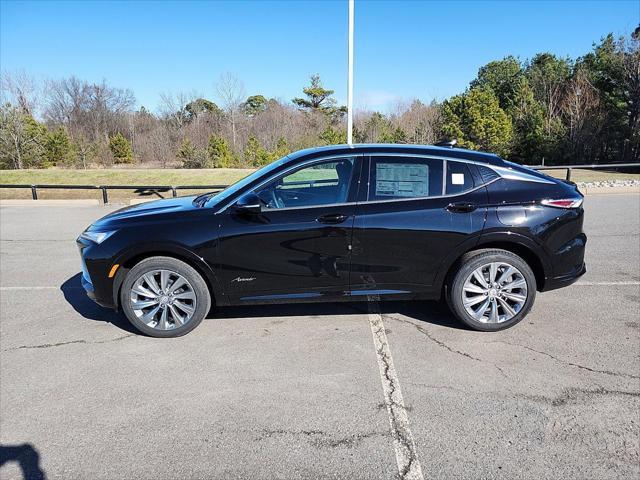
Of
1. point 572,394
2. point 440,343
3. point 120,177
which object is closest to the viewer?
point 572,394

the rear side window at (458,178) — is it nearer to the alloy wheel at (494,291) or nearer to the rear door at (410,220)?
the rear door at (410,220)

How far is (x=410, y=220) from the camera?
4.02 meters

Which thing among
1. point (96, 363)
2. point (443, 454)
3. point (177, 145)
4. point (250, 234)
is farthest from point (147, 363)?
point (177, 145)

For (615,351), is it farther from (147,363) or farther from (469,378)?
(147,363)

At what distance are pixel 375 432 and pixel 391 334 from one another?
57.2 inches

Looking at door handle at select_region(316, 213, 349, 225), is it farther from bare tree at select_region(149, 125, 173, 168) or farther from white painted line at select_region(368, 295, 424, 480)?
bare tree at select_region(149, 125, 173, 168)

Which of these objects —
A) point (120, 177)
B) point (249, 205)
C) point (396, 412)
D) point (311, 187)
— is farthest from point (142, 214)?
point (120, 177)

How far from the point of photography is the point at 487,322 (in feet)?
13.6

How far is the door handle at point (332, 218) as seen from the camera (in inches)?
156

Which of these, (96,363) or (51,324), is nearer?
(96,363)

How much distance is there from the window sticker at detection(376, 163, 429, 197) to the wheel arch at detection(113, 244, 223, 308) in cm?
173

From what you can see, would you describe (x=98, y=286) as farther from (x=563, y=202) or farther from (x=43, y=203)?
(x=43, y=203)

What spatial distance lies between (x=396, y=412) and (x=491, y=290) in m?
1.71

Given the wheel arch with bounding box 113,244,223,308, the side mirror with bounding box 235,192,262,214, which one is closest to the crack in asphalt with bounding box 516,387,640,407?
the side mirror with bounding box 235,192,262,214
